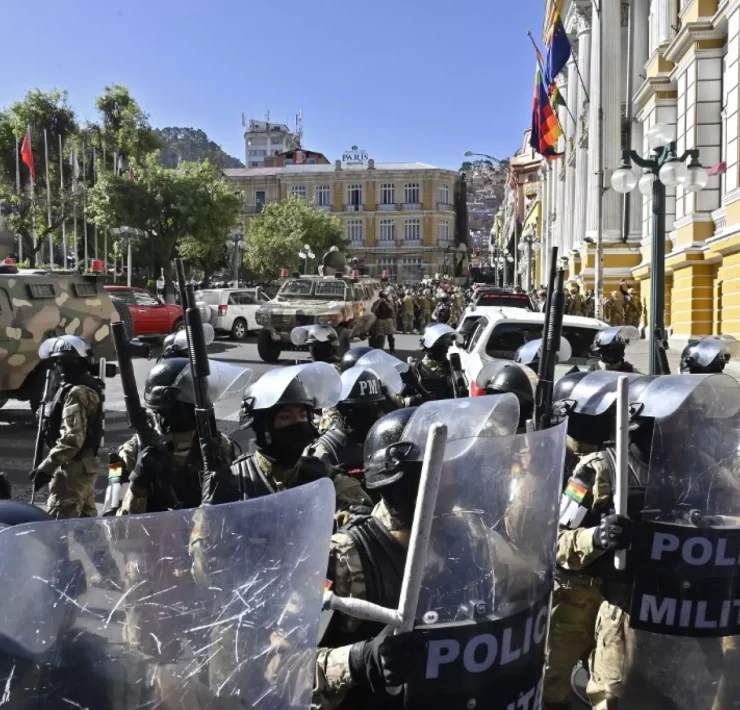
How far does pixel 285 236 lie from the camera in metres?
55.5

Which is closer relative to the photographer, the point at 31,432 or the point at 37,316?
the point at 31,432

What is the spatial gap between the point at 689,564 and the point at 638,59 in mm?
25188

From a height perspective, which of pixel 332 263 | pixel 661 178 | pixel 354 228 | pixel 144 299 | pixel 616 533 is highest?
pixel 354 228

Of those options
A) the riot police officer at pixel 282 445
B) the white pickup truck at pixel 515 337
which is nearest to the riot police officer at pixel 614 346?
the white pickup truck at pixel 515 337

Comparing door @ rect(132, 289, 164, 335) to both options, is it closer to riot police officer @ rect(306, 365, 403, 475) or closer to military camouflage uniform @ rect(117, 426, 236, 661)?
riot police officer @ rect(306, 365, 403, 475)

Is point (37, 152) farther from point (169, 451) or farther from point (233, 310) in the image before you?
point (169, 451)

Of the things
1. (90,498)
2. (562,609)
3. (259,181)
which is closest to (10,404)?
(90,498)

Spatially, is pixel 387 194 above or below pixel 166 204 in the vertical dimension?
above

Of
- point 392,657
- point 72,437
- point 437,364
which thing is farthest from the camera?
point 437,364

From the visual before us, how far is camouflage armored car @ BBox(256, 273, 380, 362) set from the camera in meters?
18.3

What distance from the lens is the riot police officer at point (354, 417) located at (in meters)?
4.22

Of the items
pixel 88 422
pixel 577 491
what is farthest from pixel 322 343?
pixel 577 491

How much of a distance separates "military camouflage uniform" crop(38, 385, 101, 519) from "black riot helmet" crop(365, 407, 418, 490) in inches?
128

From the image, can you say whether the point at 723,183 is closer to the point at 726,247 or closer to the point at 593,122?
the point at 726,247
